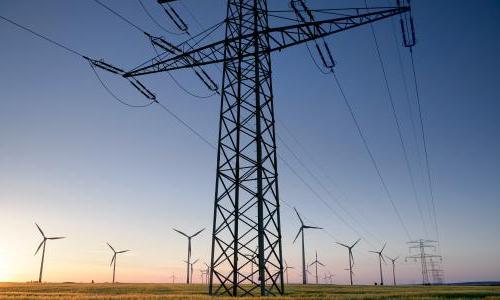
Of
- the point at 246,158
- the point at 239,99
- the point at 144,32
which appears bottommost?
the point at 246,158

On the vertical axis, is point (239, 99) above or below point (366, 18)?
below

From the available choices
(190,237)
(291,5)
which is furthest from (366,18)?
(190,237)

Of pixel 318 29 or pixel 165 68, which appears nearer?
pixel 318 29

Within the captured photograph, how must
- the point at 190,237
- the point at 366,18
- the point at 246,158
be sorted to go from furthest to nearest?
the point at 190,237 < the point at 246,158 < the point at 366,18

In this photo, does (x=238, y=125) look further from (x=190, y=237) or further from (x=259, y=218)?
(x=190, y=237)

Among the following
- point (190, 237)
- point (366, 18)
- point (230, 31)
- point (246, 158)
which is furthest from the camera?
point (190, 237)

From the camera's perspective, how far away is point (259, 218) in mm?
25109

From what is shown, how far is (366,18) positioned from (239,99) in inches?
387

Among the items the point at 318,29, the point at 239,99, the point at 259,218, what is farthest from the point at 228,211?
the point at 318,29

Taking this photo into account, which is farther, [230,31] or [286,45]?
[230,31]

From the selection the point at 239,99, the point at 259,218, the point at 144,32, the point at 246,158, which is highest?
the point at 144,32

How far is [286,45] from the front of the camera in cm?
2739

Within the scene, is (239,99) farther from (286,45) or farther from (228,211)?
(228,211)

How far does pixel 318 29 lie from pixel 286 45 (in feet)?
8.77
